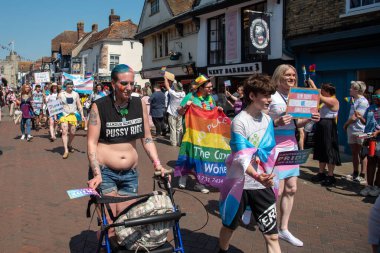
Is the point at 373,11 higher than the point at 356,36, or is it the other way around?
the point at 373,11

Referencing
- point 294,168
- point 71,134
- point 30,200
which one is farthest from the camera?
point 71,134

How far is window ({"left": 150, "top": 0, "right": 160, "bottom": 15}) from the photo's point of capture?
22861 mm

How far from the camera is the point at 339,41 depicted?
10109mm

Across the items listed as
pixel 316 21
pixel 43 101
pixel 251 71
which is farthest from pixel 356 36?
pixel 43 101

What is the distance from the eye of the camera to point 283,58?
12.6 metres

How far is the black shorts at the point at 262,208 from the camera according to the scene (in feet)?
10.4

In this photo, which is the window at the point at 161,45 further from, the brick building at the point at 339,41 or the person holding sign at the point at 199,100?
the person holding sign at the point at 199,100

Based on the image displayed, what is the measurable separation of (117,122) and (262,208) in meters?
1.51

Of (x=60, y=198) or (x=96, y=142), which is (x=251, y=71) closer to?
(x=60, y=198)

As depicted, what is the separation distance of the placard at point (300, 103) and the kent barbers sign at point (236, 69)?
10.00 meters

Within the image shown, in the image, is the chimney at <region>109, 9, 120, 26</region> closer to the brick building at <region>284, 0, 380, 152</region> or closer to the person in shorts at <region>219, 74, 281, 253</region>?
the brick building at <region>284, 0, 380, 152</region>

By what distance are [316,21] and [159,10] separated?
1340 centimetres

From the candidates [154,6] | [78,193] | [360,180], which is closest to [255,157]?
[78,193]

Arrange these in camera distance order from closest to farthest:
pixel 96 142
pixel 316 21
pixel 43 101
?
pixel 96 142 → pixel 316 21 → pixel 43 101
